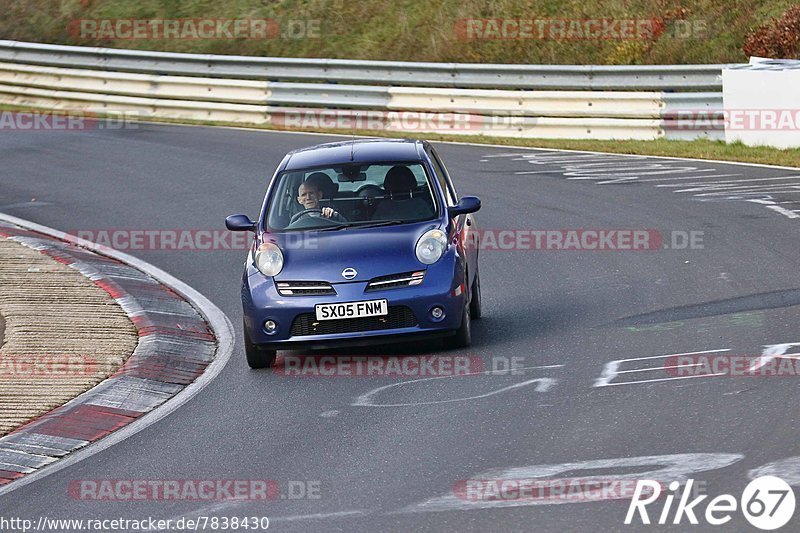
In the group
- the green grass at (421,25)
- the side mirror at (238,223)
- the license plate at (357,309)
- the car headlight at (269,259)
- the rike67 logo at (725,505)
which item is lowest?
the rike67 logo at (725,505)

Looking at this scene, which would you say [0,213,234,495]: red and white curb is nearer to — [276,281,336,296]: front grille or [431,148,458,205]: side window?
[276,281,336,296]: front grille

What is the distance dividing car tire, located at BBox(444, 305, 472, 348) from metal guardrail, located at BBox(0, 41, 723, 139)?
40.8 ft

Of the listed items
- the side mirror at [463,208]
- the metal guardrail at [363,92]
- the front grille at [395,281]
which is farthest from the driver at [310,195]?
the metal guardrail at [363,92]

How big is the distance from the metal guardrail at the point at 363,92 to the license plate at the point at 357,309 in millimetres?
13029

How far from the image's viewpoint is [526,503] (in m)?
6.63

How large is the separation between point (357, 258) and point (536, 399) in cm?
208

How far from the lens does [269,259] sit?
10492mm

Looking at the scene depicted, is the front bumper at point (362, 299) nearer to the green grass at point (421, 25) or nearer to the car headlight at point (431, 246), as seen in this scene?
the car headlight at point (431, 246)

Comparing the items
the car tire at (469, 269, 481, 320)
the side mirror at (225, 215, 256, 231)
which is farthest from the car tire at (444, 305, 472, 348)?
the side mirror at (225, 215, 256, 231)

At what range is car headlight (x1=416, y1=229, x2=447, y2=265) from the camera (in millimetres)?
10289

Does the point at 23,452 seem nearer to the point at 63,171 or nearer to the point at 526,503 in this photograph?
the point at 526,503

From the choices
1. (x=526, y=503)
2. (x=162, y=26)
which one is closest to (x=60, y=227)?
(x=526, y=503)

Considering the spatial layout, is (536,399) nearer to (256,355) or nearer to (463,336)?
(463,336)

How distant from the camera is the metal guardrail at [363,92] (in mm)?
22828
